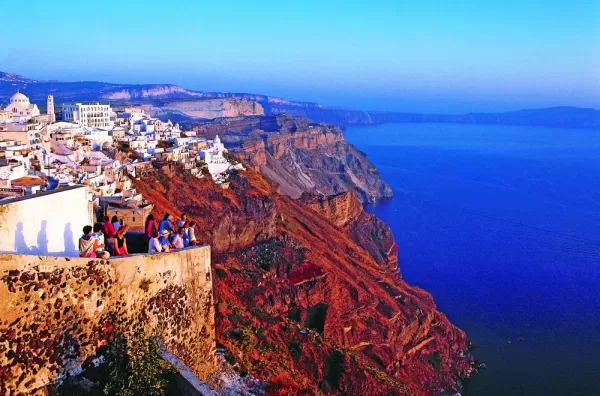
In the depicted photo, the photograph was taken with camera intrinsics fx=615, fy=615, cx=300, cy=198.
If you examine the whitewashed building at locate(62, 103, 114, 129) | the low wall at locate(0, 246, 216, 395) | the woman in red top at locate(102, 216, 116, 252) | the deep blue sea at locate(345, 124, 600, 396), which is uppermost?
the woman in red top at locate(102, 216, 116, 252)

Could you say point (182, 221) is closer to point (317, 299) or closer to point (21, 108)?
point (317, 299)

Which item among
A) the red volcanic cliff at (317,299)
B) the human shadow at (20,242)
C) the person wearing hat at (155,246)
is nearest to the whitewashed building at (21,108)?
the red volcanic cliff at (317,299)

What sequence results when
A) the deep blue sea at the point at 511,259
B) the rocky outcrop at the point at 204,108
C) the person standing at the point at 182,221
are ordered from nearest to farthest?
the person standing at the point at 182,221 → the deep blue sea at the point at 511,259 → the rocky outcrop at the point at 204,108

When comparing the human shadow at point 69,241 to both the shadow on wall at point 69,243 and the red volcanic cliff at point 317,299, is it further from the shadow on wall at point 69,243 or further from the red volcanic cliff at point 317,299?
the red volcanic cliff at point 317,299

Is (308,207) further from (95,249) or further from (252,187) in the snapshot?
(95,249)

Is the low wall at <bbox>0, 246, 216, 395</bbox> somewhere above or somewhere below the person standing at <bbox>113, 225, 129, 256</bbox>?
below

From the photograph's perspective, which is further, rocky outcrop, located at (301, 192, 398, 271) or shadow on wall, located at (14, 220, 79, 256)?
rocky outcrop, located at (301, 192, 398, 271)

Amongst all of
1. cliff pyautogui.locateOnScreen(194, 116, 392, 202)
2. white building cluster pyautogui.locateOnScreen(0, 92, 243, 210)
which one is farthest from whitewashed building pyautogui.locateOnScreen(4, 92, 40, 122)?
cliff pyautogui.locateOnScreen(194, 116, 392, 202)

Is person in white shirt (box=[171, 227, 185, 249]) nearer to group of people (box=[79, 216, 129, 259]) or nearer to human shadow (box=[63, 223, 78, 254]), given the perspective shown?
group of people (box=[79, 216, 129, 259])
